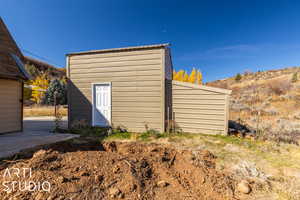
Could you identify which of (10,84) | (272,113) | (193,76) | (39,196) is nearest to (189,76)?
(193,76)

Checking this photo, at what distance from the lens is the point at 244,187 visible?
6.95 ft

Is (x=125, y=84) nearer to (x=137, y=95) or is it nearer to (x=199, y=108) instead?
(x=137, y=95)

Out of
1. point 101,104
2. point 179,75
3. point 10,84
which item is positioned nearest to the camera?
point 10,84

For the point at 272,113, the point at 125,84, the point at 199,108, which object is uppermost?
the point at 125,84

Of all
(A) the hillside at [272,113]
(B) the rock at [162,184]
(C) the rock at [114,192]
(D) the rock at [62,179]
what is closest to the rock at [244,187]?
(B) the rock at [162,184]

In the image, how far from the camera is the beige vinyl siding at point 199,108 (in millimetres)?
4836

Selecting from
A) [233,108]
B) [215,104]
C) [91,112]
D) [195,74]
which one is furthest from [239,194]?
[195,74]

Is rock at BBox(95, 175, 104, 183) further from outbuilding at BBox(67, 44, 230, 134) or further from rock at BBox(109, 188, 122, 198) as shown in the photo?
outbuilding at BBox(67, 44, 230, 134)

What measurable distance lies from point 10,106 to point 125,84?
4.17 m

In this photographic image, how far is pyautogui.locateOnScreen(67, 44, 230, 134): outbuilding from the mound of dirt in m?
2.38

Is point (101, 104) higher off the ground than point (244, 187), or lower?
higher

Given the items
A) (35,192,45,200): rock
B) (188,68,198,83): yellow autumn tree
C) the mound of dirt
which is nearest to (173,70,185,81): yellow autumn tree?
(188,68,198,83): yellow autumn tree

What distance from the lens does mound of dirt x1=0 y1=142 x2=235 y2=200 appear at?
70.7 inches

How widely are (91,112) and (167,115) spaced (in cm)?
344
